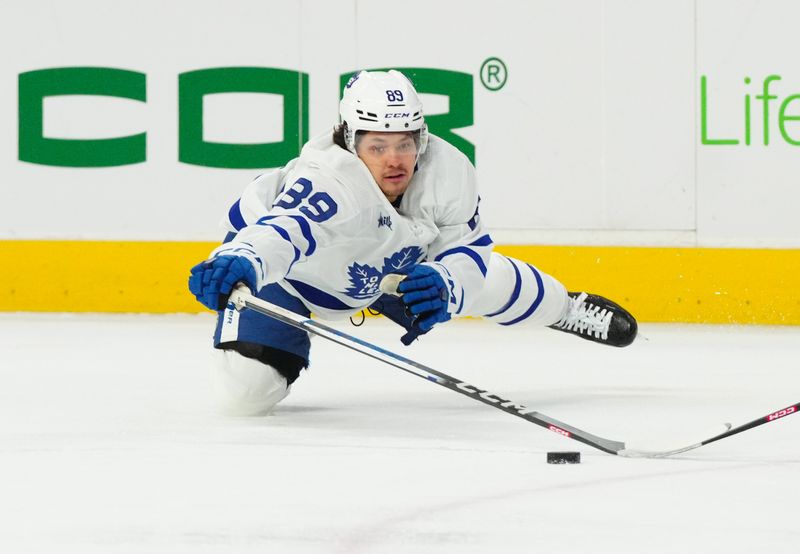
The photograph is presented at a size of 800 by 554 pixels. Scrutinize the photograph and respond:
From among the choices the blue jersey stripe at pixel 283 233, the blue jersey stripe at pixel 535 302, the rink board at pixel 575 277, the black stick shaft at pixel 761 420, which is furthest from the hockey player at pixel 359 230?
the rink board at pixel 575 277

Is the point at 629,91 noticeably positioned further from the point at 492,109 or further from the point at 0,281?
the point at 0,281

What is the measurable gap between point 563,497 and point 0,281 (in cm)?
400

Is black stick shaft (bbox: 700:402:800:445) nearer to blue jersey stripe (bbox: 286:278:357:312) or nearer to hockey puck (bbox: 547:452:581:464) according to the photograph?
hockey puck (bbox: 547:452:581:464)

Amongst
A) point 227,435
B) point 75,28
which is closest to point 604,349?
point 227,435

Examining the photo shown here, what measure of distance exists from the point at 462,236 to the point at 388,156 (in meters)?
0.29

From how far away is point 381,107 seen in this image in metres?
2.88

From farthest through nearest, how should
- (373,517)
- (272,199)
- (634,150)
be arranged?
(634,150) < (272,199) < (373,517)

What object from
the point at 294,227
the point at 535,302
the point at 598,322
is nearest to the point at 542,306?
the point at 535,302

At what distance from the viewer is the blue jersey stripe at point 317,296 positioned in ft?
10.1

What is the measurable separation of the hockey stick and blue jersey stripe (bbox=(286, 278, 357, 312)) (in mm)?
473

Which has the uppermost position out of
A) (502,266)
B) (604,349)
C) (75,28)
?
(75,28)

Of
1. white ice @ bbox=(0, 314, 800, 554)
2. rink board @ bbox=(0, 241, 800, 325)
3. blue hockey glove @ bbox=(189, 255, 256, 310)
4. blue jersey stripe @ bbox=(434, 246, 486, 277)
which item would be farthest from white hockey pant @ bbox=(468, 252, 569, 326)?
rink board @ bbox=(0, 241, 800, 325)

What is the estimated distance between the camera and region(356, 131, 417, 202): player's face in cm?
291

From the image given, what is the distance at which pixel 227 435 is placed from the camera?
268 centimetres
